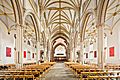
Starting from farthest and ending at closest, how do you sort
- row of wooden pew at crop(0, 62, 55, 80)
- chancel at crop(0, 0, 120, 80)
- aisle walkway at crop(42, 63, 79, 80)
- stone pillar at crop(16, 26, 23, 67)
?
stone pillar at crop(16, 26, 23, 67) < chancel at crop(0, 0, 120, 80) < aisle walkway at crop(42, 63, 79, 80) < row of wooden pew at crop(0, 62, 55, 80)

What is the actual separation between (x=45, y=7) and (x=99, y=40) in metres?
18.3

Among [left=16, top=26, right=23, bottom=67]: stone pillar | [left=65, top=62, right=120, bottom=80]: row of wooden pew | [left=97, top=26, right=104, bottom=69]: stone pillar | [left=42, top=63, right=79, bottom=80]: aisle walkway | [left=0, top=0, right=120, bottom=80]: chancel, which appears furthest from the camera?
[left=16, top=26, right=23, bottom=67]: stone pillar

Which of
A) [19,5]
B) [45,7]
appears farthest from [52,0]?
[19,5]

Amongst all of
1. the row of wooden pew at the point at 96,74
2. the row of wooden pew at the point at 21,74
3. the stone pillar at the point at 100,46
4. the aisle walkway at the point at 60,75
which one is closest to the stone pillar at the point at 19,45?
the aisle walkway at the point at 60,75

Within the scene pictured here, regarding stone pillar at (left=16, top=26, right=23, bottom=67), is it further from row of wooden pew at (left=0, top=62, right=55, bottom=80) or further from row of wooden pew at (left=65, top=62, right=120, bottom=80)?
row of wooden pew at (left=65, top=62, right=120, bottom=80)

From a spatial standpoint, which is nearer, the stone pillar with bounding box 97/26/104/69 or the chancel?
the stone pillar with bounding box 97/26/104/69

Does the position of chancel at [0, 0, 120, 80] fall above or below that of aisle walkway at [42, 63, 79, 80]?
above

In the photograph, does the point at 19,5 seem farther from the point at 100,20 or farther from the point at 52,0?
the point at 52,0

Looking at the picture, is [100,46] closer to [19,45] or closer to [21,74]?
[19,45]

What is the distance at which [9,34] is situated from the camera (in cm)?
3017

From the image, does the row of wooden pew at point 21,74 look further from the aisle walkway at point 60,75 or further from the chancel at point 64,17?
the aisle walkway at point 60,75

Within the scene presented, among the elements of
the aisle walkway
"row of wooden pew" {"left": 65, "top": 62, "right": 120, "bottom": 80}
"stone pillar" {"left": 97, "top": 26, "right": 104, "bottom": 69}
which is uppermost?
"stone pillar" {"left": 97, "top": 26, "right": 104, "bottom": 69}

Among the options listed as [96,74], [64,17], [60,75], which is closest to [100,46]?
[60,75]

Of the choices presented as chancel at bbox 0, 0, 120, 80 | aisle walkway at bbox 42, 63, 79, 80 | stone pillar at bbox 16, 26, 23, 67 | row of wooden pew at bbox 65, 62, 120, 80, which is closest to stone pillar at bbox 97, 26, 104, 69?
chancel at bbox 0, 0, 120, 80
